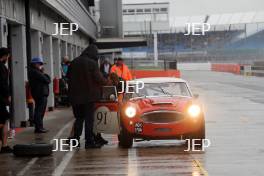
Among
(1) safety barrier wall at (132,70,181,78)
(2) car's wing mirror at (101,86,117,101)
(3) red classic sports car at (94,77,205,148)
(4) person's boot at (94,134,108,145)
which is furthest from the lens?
(1) safety barrier wall at (132,70,181,78)

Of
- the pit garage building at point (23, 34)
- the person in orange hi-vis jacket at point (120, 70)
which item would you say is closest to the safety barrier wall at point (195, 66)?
the pit garage building at point (23, 34)

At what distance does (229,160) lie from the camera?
10117 mm

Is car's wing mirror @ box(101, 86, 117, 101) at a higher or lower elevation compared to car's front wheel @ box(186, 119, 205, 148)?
higher

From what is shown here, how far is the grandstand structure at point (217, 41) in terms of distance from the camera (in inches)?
3430

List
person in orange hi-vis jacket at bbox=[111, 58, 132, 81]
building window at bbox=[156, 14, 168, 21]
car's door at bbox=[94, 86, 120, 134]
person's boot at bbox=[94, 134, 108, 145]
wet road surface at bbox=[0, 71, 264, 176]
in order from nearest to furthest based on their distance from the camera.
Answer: wet road surface at bbox=[0, 71, 264, 176]
car's door at bbox=[94, 86, 120, 134]
person's boot at bbox=[94, 134, 108, 145]
person in orange hi-vis jacket at bbox=[111, 58, 132, 81]
building window at bbox=[156, 14, 168, 21]

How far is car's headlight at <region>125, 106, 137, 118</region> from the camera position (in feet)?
38.6

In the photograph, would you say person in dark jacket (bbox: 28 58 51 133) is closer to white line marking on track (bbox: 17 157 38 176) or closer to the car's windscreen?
the car's windscreen

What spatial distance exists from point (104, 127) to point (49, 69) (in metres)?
10.1

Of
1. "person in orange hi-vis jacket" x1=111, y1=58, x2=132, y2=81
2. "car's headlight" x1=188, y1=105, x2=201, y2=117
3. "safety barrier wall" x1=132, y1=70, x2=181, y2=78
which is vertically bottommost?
"safety barrier wall" x1=132, y1=70, x2=181, y2=78

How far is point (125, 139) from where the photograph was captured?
1184 centimetres

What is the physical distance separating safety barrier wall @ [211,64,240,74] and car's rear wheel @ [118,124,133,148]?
55.7 m

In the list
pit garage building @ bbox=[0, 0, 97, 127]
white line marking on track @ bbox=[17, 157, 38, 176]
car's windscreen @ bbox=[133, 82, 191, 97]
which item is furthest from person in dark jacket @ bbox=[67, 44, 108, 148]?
pit garage building @ bbox=[0, 0, 97, 127]

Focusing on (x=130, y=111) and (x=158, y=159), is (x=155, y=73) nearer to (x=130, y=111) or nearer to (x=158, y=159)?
(x=130, y=111)

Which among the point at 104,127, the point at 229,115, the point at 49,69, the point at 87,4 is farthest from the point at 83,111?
the point at 87,4
